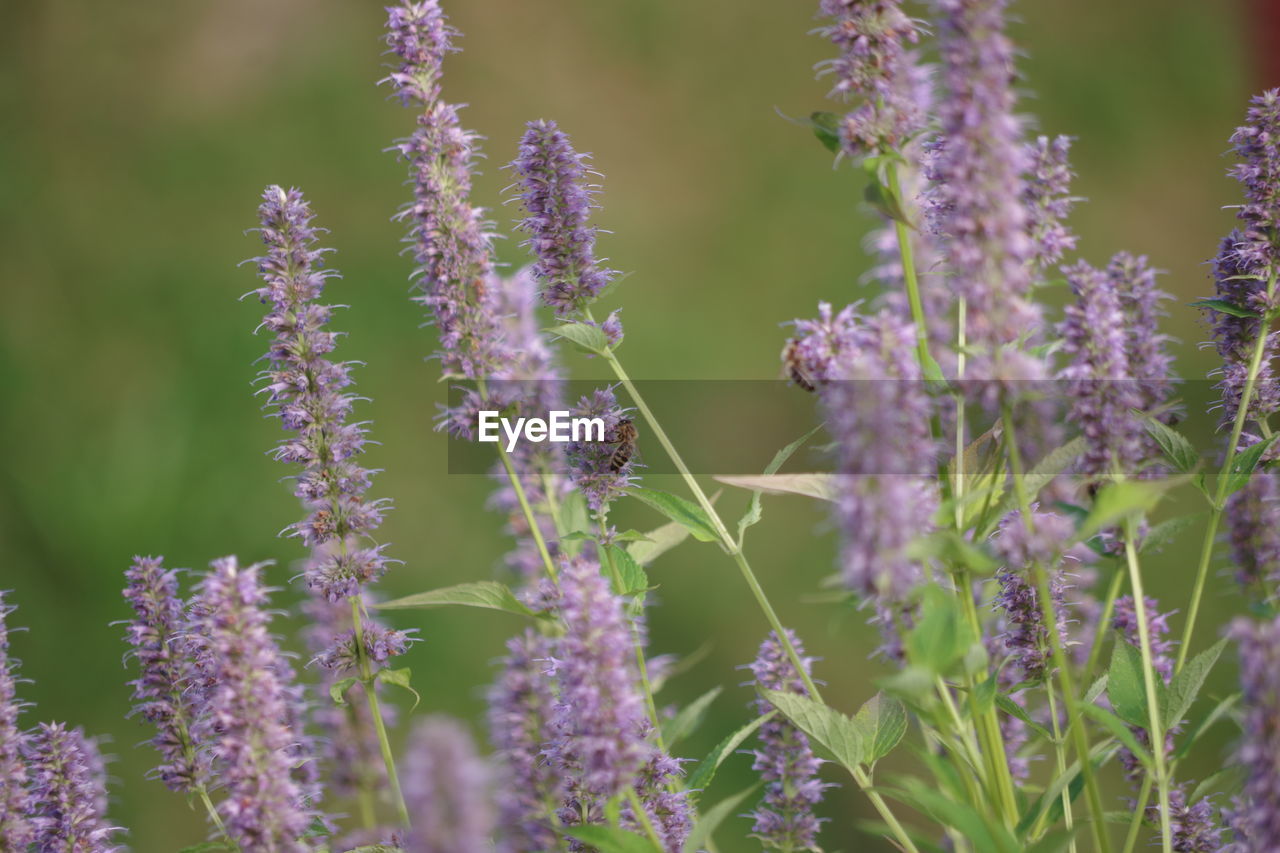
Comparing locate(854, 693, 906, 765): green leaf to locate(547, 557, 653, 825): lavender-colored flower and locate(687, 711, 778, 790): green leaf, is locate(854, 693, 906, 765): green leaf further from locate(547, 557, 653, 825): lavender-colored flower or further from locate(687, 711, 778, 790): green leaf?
locate(547, 557, 653, 825): lavender-colored flower

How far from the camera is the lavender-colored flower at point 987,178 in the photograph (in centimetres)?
81

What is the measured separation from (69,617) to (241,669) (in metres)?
2.24

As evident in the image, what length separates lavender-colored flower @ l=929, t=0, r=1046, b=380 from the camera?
2.67 ft

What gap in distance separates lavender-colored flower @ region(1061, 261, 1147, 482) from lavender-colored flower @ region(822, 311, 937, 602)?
0.21m

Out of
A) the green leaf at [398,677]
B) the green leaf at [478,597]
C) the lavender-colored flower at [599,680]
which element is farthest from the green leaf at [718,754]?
the green leaf at [398,677]

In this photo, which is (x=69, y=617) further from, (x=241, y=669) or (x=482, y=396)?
(x=241, y=669)

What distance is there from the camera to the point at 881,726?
112cm

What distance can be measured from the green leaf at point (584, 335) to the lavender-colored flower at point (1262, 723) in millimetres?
649

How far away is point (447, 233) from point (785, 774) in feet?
2.14

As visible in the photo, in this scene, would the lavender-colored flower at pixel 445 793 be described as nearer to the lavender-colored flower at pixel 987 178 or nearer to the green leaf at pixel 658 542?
the lavender-colored flower at pixel 987 178

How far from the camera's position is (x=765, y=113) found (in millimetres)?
3914

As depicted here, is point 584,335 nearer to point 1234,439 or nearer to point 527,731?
point 527,731

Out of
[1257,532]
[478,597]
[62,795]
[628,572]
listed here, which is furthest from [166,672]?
→ [1257,532]

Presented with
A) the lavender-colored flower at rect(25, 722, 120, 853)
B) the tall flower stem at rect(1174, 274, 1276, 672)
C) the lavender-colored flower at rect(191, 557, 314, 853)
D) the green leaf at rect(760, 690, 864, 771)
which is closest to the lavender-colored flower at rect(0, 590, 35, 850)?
the lavender-colored flower at rect(25, 722, 120, 853)
